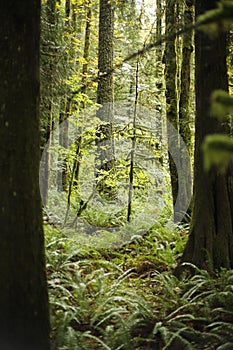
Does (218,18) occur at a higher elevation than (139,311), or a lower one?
higher

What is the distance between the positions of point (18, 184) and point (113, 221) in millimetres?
7647

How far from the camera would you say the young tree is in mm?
3893

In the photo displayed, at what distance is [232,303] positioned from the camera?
217 inches

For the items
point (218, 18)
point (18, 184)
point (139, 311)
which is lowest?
point (139, 311)

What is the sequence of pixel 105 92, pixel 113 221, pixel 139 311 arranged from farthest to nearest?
pixel 105 92
pixel 113 221
pixel 139 311

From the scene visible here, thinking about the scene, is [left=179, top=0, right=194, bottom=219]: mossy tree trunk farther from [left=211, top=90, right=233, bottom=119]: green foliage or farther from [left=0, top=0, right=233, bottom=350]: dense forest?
[left=211, top=90, right=233, bottom=119]: green foliage

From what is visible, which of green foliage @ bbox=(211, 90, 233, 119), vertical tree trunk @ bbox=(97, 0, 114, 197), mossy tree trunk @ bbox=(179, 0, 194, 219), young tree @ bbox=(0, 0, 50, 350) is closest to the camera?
green foliage @ bbox=(211, 90, 233, 119)

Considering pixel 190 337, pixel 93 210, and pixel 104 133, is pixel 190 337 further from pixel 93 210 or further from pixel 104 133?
pixel 104 133

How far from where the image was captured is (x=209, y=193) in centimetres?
696

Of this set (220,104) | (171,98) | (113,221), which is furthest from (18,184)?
(171,98)

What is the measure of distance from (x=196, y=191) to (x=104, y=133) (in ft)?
21.0

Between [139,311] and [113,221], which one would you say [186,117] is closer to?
[113,221]

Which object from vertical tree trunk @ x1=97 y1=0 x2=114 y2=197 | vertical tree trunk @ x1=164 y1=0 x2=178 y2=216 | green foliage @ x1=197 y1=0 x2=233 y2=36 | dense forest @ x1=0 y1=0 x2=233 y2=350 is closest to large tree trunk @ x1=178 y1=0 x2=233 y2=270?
dense forest @ x1=0 y1=0 x2=233 y2=350

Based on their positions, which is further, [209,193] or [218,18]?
[209,193]
